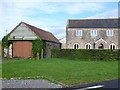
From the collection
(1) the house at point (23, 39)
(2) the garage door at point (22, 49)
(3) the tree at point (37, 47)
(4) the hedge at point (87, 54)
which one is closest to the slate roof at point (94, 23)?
(1) the house at point (23, 39)

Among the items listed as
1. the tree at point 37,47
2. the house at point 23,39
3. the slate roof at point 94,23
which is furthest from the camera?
the slate roof at point 94,23

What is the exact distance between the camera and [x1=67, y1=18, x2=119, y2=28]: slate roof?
6575 centimetres

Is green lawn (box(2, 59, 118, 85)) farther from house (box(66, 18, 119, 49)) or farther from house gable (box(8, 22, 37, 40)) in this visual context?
house (box(66, 18, 119, 49))

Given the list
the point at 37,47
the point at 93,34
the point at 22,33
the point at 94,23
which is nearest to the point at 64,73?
the point at 37,47

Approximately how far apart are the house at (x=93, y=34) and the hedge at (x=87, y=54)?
21.6 m

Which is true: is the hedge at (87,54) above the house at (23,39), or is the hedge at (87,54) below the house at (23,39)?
below

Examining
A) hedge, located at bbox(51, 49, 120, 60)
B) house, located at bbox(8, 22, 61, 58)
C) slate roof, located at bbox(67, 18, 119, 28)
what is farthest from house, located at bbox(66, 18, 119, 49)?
hedge, located at bbox(51, 49, 120, 60)

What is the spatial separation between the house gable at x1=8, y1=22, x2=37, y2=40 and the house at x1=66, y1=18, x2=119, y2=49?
18.1 m

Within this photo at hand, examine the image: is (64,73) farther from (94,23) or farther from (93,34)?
(94,23)

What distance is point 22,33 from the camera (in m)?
50.5

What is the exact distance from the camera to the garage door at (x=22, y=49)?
48.4 meters

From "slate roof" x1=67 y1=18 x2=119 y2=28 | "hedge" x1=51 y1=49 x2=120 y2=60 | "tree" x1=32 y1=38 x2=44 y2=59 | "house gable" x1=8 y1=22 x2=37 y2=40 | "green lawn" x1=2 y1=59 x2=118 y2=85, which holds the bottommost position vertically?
"green lawn" x1=2 y1=59 x2=118 y2=85

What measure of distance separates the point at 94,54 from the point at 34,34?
41.9 ft

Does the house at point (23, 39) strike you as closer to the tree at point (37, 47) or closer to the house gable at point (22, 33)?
the house gable at point (22, 33)
